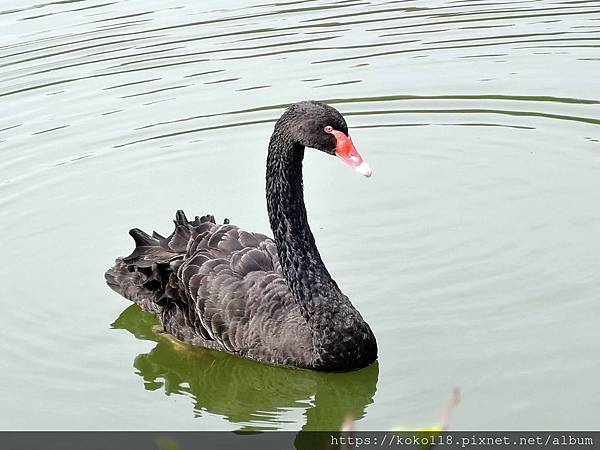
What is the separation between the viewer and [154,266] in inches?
244

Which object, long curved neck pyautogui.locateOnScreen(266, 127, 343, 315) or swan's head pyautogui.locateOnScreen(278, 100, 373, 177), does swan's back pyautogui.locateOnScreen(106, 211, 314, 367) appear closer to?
long curved neck pyautogui.locateOnScreen(266, 127, 343, 315)

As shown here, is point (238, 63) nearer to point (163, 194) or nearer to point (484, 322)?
point (163, 194)

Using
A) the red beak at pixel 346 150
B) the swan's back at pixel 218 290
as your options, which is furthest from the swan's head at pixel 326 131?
the swan's back at pixel 218 290

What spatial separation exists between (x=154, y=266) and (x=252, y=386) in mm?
1065

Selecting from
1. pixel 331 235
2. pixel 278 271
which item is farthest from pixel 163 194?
pixel 278 271

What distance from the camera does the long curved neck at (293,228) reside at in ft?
18.0

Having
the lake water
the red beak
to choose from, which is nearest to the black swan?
the red beak

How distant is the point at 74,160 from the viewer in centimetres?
838

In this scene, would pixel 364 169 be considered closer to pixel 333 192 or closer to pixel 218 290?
pixel 218 290

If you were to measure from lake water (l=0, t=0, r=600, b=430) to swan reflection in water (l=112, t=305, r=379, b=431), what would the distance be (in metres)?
0.02

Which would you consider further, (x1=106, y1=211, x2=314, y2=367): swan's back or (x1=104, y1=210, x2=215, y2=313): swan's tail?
(x1=104, y1=210, x2=215, y2=313): swan's tail

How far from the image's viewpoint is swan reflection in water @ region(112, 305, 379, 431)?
5148 millimetres

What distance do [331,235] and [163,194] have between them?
1477 millimetres

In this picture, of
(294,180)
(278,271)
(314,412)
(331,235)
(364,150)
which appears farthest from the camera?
(364,150)
